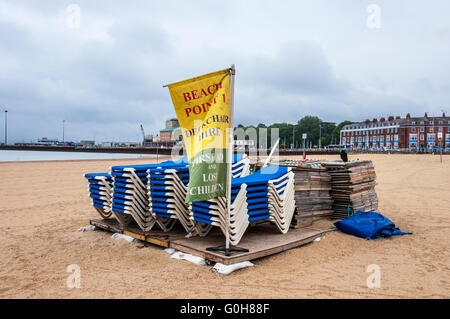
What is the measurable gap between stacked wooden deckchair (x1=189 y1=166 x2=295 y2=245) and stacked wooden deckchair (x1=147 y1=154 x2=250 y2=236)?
36 cm

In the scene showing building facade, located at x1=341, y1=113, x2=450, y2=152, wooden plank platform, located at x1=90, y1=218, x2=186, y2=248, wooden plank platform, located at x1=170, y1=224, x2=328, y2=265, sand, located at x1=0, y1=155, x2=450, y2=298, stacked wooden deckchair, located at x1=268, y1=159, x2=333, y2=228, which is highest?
building facade, located at x1=341, y1=113, x2=450, y2=152

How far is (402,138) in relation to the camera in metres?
124

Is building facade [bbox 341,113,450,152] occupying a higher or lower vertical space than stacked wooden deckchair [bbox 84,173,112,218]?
higher

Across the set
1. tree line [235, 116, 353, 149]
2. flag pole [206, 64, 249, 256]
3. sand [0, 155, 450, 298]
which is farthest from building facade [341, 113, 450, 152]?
flag pole [206, 64, 249, 256]

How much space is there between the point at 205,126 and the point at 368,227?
195 inches

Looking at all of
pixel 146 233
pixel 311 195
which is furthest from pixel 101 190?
pixel 311 195

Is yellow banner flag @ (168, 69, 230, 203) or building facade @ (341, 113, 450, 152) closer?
yellow banner flag @ (168, 69, 230, 203)

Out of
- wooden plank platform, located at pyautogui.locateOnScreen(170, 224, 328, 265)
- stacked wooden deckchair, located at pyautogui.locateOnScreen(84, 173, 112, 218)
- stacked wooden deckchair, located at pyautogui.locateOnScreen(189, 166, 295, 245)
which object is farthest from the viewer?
stacked wooden deckchair, located at pyautogui.locateOnScreen(84, 173, 112, 218)

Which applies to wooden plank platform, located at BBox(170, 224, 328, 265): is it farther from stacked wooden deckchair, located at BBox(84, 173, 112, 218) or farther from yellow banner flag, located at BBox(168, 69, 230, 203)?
stacked wooden deckchair, located at BBox(84, 173, 112, 218)

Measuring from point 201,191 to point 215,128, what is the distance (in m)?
1.07

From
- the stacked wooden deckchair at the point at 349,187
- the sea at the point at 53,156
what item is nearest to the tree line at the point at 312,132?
the sea at the point at 53,156

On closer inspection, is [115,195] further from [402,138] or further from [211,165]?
[402,138]

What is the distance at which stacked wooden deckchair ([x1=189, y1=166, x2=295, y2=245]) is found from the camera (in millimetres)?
6047

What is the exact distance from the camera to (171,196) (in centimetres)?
693
